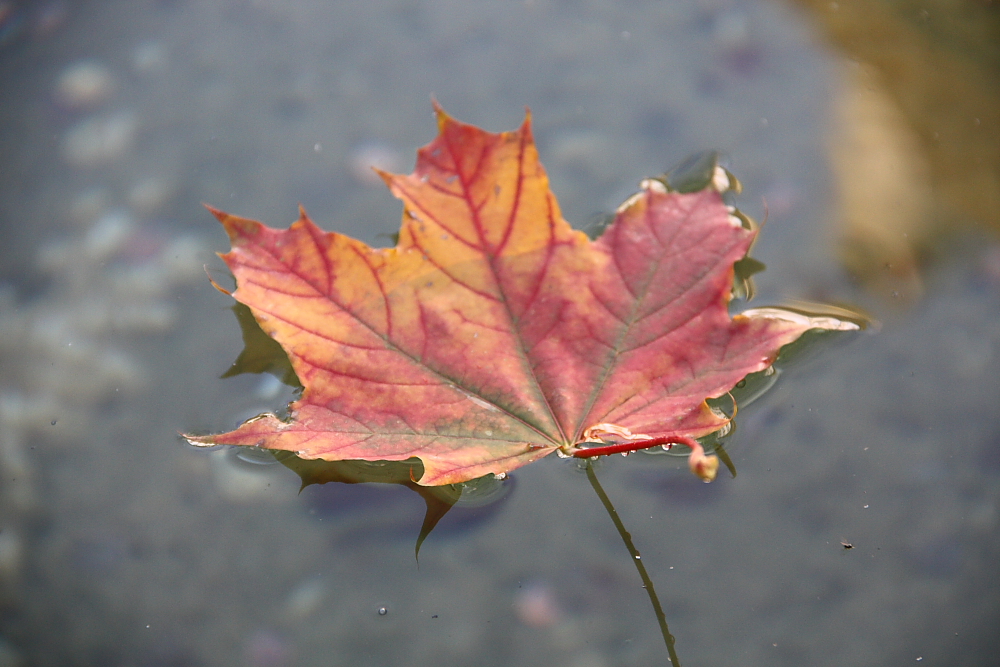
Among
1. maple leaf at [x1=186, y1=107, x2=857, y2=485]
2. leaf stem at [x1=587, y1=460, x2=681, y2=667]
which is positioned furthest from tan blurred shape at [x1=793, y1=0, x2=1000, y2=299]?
leaf stem at [x1=587, y1=460, x2=681, y2=667]

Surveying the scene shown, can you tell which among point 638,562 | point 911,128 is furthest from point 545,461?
point 911,128

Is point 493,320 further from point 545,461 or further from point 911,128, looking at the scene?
point 911,128

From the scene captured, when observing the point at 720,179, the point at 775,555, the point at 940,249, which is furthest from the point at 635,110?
the point at 775,555

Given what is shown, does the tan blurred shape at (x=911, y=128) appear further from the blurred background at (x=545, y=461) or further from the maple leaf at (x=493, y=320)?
the maple leaf at (x=493, y=320)

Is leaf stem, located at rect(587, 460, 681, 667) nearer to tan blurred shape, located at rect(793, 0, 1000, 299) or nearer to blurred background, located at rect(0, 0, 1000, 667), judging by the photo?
blurred background, located at rect(0, 0, 1000, 667)

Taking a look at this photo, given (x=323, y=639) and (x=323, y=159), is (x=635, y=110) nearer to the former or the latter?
(x=323, y=159)
